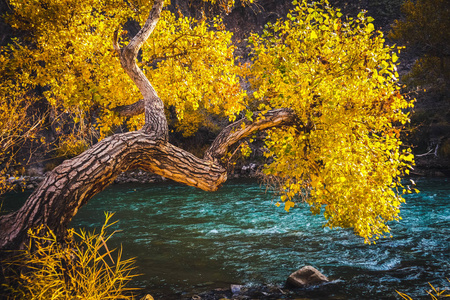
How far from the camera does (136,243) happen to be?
965cm

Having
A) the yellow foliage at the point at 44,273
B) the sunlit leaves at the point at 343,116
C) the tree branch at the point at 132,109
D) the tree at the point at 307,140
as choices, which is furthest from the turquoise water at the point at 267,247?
the tree branch at the point at 132,109

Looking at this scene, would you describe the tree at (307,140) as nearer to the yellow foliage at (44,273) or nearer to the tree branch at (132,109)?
the tree branch at (132,109)

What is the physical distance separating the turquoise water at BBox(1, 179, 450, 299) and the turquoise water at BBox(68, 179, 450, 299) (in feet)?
0.07

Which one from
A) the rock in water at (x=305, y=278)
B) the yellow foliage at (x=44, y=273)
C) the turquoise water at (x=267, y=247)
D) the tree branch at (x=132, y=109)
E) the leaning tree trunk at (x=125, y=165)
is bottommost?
the turquoise water at (x=267, y=247)

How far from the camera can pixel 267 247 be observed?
29.2 ft

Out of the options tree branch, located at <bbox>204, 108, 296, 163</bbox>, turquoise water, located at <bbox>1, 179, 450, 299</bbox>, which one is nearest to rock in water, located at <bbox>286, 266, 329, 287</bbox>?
turquoise water, located at <bbox>1, 179, 450, 299</bbox>

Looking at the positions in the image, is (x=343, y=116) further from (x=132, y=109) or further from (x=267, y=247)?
(x=267, y=247)

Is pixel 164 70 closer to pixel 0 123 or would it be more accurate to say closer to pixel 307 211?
pixel 0 123

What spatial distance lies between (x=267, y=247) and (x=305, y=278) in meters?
2.62

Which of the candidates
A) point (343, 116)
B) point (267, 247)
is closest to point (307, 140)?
point (343, 116)

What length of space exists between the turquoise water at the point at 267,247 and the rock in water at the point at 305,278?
Answer: 302 millimetres

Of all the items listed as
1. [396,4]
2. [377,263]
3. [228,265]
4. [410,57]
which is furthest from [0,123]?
[396,4]

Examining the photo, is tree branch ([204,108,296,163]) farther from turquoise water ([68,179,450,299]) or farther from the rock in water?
the rock in water

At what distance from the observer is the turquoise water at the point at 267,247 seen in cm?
652
